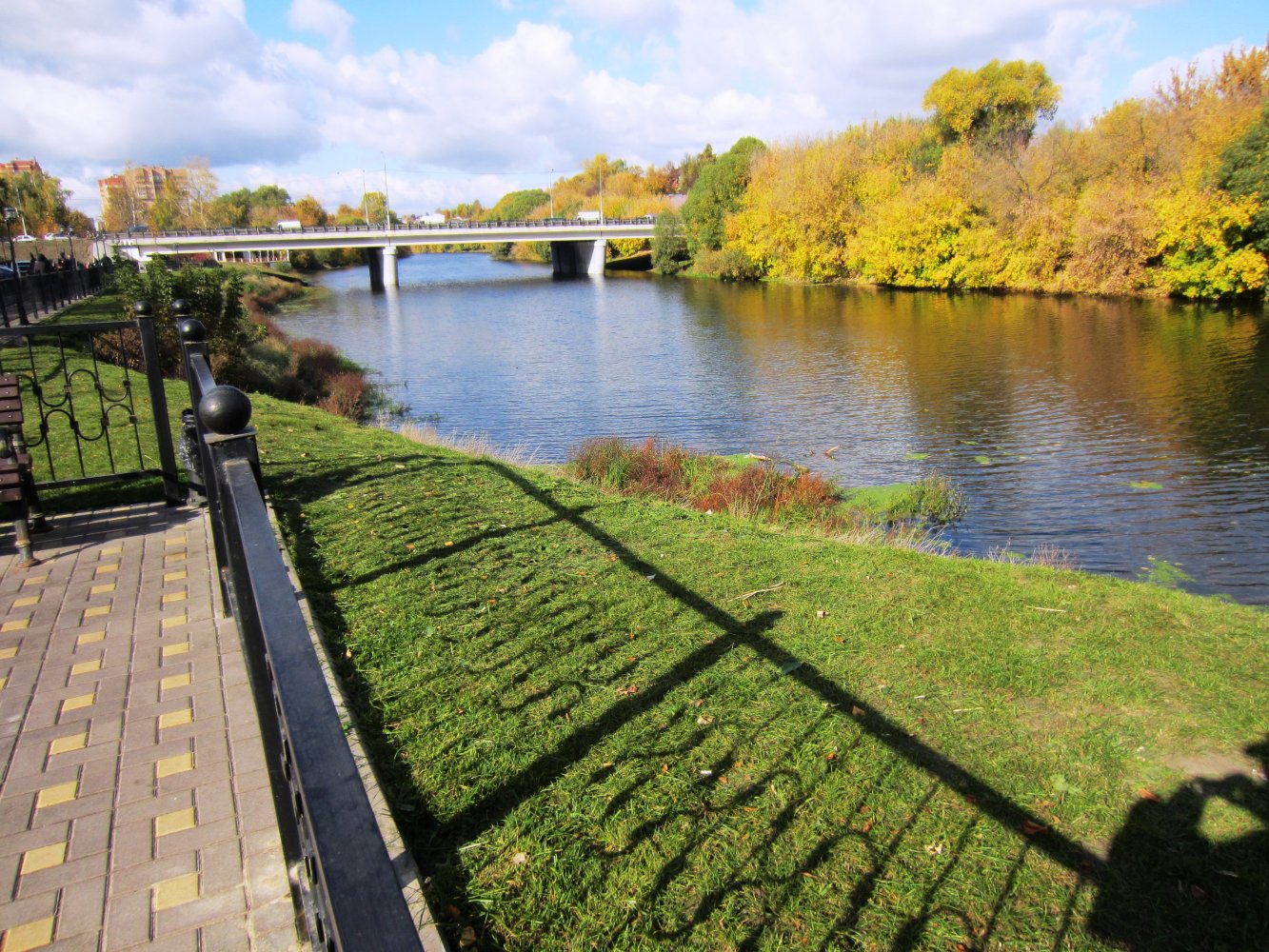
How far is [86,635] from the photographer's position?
4816mm

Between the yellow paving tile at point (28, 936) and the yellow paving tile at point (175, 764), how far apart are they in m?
0.80

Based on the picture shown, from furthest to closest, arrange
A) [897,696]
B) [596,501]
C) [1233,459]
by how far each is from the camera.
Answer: [1233,459]
[596,501]
[897,696]

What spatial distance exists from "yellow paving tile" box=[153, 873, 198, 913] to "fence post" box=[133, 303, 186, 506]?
4.11m

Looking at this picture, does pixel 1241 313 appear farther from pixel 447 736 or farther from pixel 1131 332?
pixel 447 736

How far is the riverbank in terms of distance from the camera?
320 cm

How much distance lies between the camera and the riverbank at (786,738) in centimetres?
320

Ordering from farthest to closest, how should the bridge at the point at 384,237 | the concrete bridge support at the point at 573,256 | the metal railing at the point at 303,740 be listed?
1. the concrete bridge support at the point at 573,256
2. the bridge at the point at 384,237
3. the metal railing at the point at 303,740

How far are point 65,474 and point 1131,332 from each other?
3292cm

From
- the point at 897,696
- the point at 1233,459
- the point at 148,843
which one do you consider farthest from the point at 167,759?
the point at 1233,459

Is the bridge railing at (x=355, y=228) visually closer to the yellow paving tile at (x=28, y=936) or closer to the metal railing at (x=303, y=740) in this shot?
the yellow paving tile at (x=28, y=936)

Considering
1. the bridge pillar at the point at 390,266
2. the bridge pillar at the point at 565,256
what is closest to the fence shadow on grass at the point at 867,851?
the bridge pillar at the point at 390,266

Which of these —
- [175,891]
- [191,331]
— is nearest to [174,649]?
[191,331]

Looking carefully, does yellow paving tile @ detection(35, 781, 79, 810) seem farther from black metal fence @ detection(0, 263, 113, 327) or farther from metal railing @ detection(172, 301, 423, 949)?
black metal fence @ detection(0, 263, 113, 327)

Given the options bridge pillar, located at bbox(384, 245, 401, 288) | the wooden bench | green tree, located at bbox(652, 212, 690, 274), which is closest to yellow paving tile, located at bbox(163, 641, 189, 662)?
the wooden bench
